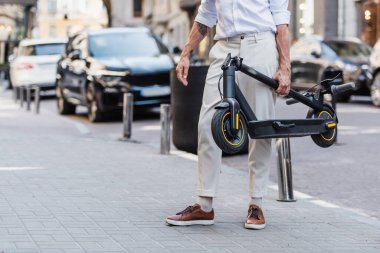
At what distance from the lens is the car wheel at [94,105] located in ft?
61.3

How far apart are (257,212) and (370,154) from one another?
5.50 m

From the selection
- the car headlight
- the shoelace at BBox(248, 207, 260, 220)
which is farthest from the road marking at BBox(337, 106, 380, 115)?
the shoelace at BBox(248, 207, 260, 220)

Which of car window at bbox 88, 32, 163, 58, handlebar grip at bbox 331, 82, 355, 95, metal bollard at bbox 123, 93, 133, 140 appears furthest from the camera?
car window at bbox 88, 32, 163, 58

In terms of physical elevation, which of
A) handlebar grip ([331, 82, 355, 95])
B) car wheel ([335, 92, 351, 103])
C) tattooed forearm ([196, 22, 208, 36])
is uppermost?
tattooed forearm ([196, 22, 208, 36])

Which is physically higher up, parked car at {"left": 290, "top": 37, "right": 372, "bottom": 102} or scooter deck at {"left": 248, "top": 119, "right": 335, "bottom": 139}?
scooter deck at {"left": 248, "top": 119, "right": 335, "bottom": 139}

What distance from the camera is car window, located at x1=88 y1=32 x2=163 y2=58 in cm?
1947

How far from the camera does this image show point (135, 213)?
7199 millimetres

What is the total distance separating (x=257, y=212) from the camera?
6777mm

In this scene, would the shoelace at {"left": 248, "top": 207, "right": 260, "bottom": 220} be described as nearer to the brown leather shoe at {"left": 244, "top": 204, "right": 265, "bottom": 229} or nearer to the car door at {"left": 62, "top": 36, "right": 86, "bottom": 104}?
the brown leather shoe at {"left": 244, "top": 204, "right": 265, "bottom": 229}

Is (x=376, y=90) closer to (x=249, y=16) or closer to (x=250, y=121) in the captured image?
(x=249, y=16)

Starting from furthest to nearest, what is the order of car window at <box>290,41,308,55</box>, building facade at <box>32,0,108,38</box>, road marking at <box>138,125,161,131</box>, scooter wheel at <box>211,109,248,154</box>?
building facade at <box>32,0,108,38</box>, car window at <box>290,41,308,55</box>, road marking at <box>138,125,161,131</box>, scooter wheel at <box>211,109,248,154</box>

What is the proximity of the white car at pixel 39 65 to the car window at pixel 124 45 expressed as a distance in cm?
773

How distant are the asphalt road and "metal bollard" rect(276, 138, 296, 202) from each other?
51cm

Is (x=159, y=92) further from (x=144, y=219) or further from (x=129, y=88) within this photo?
(x=144, y=219)
